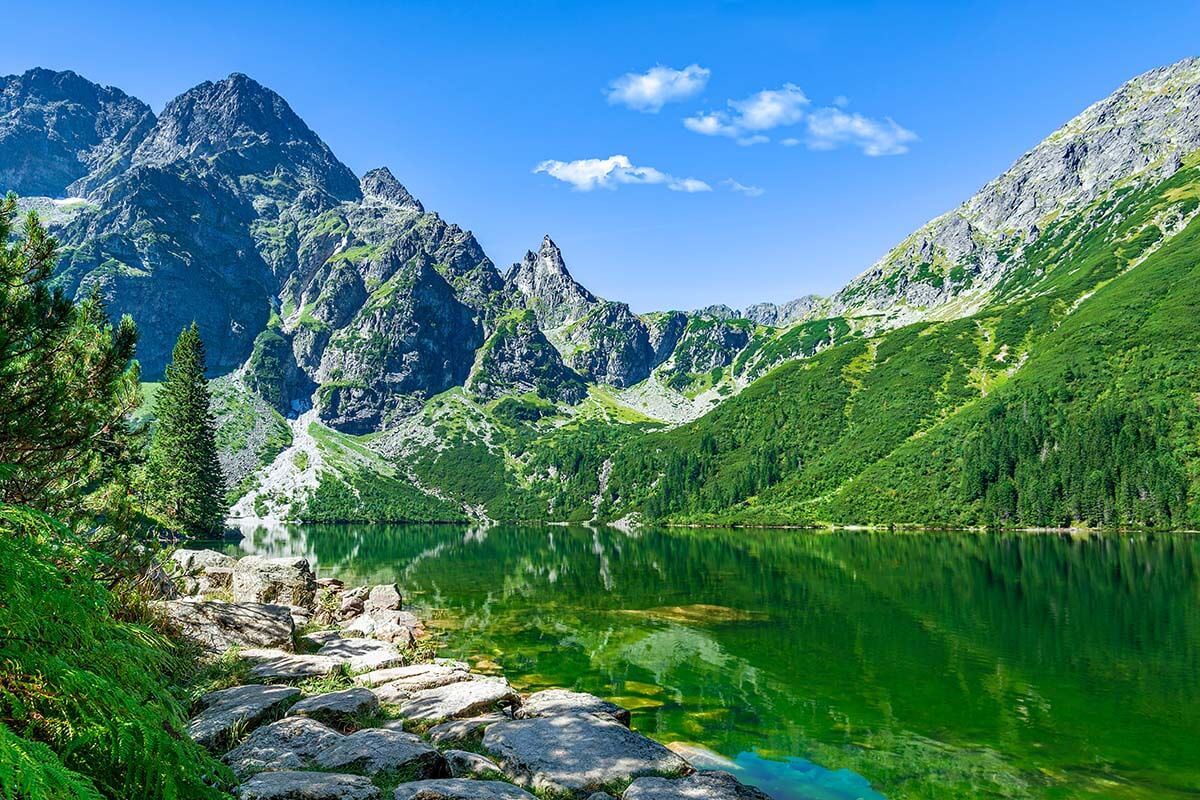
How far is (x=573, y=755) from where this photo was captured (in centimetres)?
1571

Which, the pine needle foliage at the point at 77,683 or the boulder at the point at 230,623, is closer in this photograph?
the pine needle foliage at the point at 77,683

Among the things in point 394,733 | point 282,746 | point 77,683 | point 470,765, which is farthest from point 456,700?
point 77,683

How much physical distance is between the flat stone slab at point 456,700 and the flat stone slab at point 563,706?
0.90 metres

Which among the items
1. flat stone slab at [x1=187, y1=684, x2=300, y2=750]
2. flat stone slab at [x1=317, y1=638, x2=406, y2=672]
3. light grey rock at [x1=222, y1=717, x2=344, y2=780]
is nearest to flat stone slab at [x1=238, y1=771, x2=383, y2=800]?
light grey rock at [x1=222, y1=717, x2=344, y2=780]

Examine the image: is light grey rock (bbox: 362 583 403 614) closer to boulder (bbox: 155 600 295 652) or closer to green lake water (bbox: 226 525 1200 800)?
green lake water (bbox: 226 525 1200 800)

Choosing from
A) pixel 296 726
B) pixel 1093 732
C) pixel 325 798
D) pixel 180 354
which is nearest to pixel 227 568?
pixel 296 726

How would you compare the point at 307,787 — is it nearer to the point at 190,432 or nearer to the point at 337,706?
the point at 337,706

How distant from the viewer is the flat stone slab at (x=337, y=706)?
16.0 metres

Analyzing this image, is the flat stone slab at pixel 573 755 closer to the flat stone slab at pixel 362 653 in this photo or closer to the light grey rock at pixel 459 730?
the light grey rock at pixel 459 730

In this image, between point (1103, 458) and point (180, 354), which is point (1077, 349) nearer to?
point (1103, 458)

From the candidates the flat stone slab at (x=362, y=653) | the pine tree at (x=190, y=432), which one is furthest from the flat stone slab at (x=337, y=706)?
the pine tree at (x=190, y=432)

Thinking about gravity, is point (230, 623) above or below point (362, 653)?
above

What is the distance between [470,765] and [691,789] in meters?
5.02

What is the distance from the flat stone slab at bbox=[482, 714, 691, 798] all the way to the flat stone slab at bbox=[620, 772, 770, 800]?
721 mm
